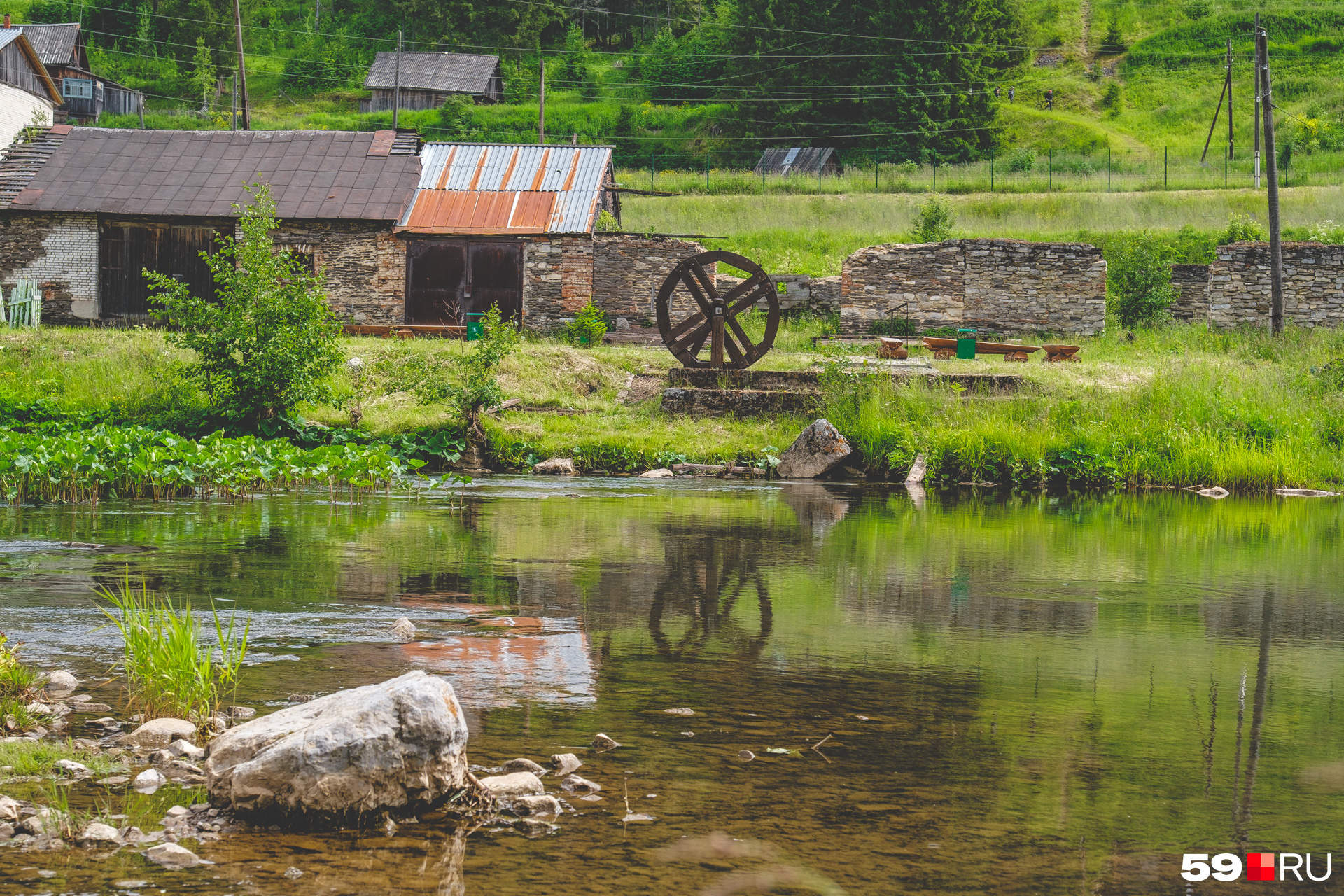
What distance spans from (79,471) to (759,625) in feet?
28.6

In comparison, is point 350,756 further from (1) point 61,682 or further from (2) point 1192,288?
(2) point 1192,288

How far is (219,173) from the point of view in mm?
28828

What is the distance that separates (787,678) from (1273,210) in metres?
23.3

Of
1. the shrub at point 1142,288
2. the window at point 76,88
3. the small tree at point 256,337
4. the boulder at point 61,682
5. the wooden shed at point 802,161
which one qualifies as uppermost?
the window at point 76,88

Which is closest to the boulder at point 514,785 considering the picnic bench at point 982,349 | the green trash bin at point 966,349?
the picnic bench at point 982,349

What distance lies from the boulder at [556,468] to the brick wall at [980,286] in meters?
12.7

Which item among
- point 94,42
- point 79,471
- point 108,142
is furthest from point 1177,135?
point 94,42

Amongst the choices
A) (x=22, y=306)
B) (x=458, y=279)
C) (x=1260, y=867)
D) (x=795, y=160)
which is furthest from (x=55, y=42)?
(x=1260, y=867)

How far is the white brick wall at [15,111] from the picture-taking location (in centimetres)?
3678

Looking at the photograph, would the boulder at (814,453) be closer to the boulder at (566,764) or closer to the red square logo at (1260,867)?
the boulder at (566,764)

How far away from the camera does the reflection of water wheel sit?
65.7 ft

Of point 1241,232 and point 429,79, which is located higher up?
point 429,79

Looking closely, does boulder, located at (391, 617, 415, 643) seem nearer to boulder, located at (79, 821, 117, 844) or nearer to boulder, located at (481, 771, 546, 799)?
boulder, located at (481, 771, 546, 799)

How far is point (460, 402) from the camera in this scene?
16.7 meters
